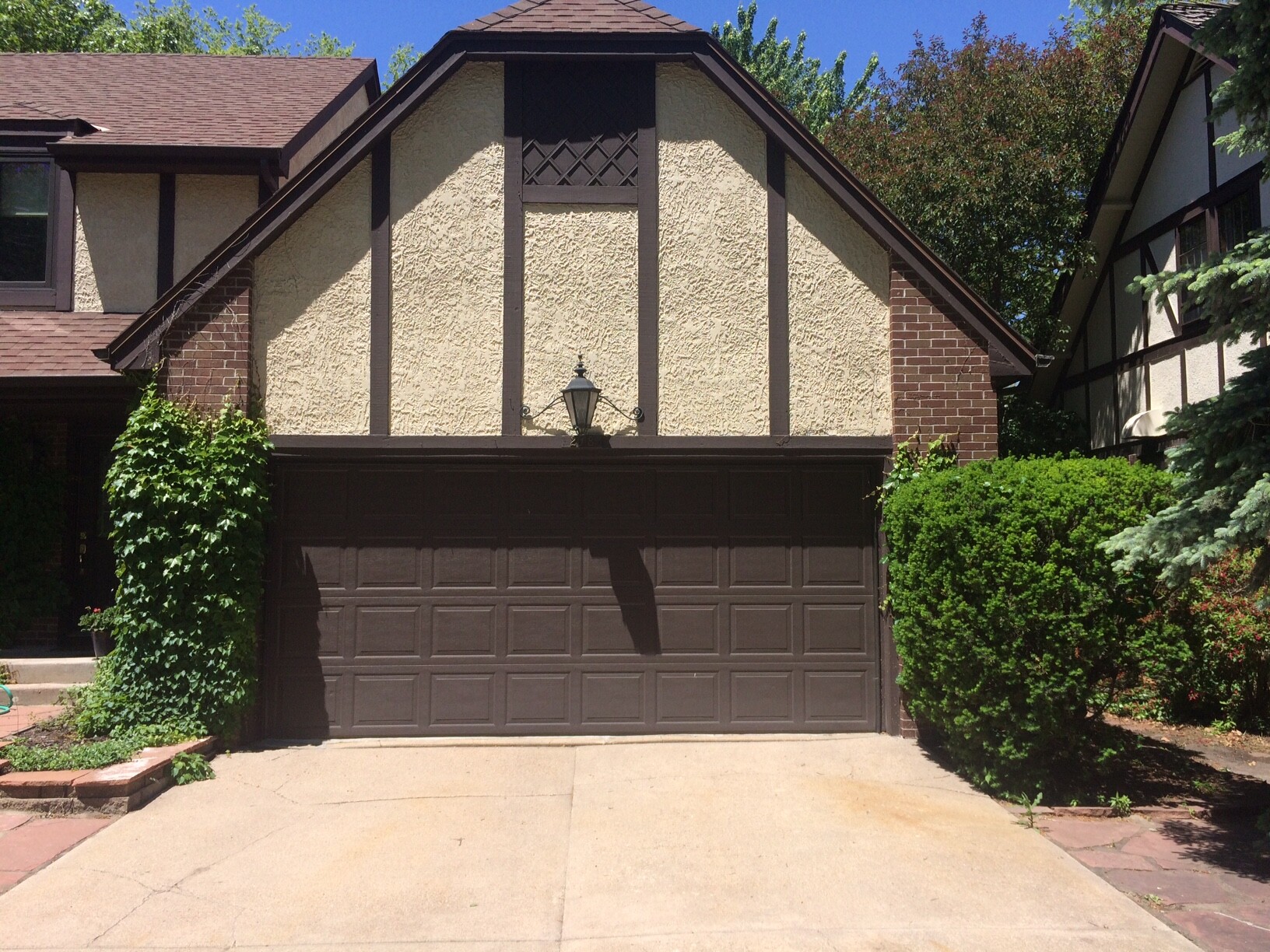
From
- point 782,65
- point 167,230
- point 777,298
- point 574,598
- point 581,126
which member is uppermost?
point 782,65

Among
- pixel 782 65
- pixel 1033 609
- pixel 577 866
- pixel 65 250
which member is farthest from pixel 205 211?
pixel 782 65

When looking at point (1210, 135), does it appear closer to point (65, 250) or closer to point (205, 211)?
point (205, 211)

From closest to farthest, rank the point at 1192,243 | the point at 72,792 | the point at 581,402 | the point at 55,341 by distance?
1. the point at 72,792
2. the point at 581,402
3. the point at 55,341
4. the point at 1192,243

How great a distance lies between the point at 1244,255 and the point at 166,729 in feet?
26.2

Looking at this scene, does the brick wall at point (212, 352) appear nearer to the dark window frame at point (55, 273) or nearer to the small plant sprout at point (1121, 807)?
the dark window frame at point (55, 273)

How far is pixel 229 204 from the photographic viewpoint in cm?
993

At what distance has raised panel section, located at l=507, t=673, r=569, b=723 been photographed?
8.09 meters

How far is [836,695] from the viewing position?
8.12 m

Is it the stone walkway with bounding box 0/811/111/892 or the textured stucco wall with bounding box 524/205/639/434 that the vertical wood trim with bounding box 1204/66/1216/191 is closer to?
the textured stucco wall with bounding box 524/205/639/434

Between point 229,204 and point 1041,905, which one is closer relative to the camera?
point 1041,905

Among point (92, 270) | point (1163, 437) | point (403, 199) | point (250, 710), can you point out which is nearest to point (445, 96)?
point (403, 199)

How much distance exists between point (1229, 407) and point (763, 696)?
4.42 metres

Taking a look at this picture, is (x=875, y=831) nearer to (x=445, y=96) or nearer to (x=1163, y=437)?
(x=445, y=96)

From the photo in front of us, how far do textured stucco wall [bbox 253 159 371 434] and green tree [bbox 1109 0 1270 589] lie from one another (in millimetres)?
5860
